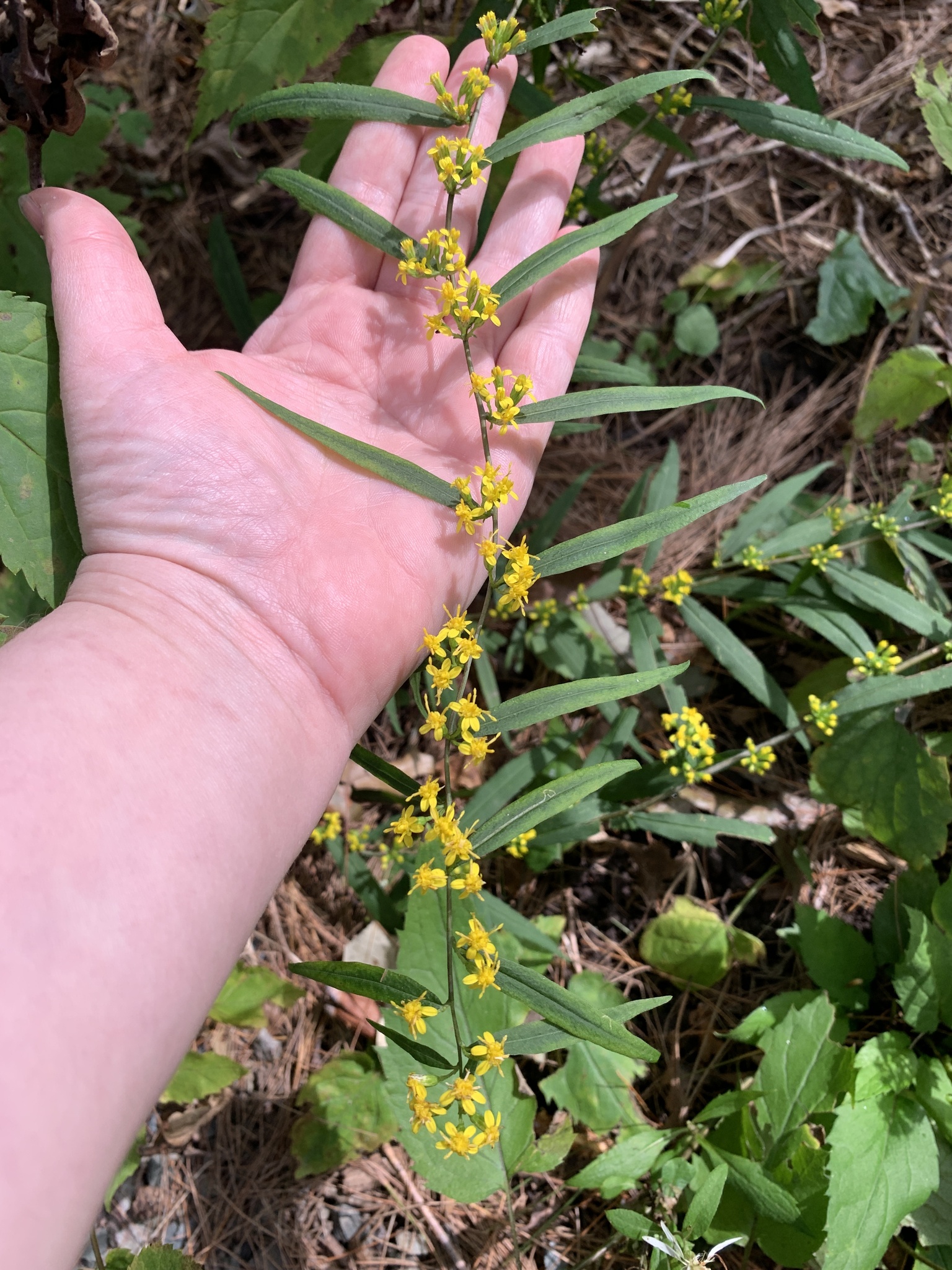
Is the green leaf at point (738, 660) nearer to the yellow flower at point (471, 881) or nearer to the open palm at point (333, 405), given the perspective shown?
the open palm at point (333, 405)

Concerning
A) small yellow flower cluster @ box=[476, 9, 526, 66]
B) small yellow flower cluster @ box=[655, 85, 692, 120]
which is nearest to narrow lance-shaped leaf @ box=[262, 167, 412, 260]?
small yellow flower cluster @ box=[476, 9, 526, 66]

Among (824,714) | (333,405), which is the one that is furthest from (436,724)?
(824,714)

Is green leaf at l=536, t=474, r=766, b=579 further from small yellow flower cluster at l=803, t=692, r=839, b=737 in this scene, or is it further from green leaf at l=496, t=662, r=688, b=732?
small yellow flower cluster at l=803, t=692, r=839, b=737

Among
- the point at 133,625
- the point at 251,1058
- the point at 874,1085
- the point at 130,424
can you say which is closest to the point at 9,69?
the point at 130,424

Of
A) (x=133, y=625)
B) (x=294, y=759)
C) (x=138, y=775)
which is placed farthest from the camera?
(x=294, y=759)

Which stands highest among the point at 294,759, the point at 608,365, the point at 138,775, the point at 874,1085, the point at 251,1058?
the point at 608,365

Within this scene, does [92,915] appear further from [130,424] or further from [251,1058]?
[251,1058]
